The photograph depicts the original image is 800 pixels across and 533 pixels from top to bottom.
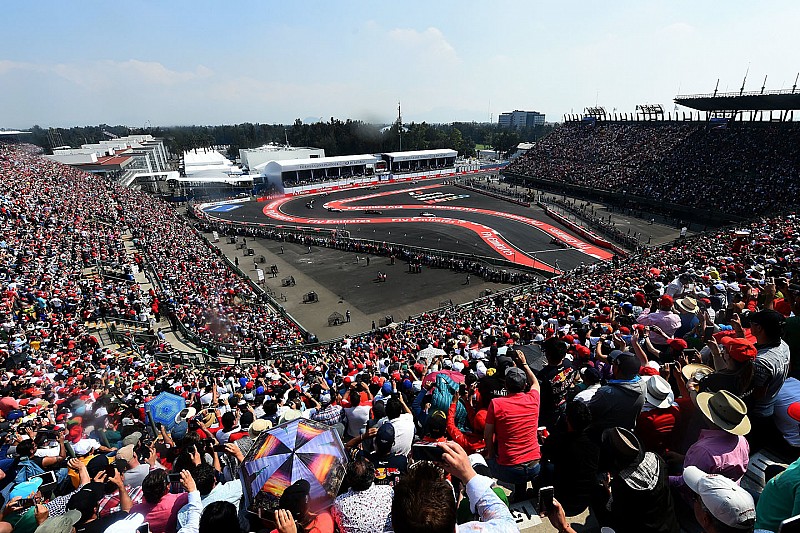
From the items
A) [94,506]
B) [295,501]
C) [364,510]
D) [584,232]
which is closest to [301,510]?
[295,501]

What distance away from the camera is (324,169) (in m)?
73.4

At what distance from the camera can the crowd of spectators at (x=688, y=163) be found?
1628 inches

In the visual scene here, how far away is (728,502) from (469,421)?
3621mm

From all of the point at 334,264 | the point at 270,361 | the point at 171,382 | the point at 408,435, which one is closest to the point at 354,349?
the point at 270,361

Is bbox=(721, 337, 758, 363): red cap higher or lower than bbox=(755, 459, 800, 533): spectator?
higher

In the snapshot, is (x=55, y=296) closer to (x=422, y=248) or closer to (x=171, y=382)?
(x=171, y=382)

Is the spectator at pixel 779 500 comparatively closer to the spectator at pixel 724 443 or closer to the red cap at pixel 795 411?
the spectator at pixel 724 443

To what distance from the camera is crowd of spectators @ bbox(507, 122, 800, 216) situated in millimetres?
41344

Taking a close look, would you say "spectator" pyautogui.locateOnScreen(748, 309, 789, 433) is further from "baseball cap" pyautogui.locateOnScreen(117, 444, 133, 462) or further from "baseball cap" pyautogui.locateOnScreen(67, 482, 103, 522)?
"baseball cap" pyautogui.locateOnScreen(117, 444, 133, 462)

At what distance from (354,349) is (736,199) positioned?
43.9 m

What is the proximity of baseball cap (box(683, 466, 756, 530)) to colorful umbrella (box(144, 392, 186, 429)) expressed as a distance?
8077 mm

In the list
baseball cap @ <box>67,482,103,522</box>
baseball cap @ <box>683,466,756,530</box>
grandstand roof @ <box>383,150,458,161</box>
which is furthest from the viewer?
grandstand roof @ <box>383,150,458,161</box>

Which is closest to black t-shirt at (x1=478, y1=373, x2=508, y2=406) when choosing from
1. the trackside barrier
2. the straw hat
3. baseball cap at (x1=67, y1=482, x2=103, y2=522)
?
the straw hat

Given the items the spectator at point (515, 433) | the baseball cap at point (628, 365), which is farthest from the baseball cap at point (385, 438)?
the baseball cap at point (628, 365)
